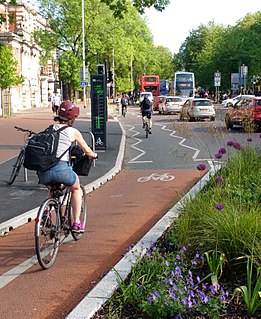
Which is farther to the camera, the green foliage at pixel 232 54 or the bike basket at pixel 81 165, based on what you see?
the green foliage at pixel 232 54

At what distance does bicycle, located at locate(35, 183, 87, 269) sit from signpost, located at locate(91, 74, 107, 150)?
11.0m

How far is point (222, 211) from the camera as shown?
16.4 ft

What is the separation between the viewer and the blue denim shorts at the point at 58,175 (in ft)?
17.8

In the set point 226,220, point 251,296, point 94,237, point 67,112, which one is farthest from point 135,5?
point 251,296

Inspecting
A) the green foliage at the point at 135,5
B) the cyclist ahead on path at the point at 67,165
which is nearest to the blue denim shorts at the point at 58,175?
the cyclist ahead on path at the point at 67,165

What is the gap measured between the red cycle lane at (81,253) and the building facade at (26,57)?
4664 centimetres

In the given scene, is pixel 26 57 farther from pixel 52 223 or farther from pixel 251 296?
pixel 251 296

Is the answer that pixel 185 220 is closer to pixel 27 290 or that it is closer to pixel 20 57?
pixel 27 290

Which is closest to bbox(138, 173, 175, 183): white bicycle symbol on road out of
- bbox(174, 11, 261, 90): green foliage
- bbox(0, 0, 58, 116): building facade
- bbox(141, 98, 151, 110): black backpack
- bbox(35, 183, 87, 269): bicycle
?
bbox(35, 183, 87, 269): bicycle

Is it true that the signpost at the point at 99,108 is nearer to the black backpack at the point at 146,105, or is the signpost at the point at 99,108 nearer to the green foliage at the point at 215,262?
the black backpack at the point at 146,105

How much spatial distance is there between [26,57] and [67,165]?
67.7 metres

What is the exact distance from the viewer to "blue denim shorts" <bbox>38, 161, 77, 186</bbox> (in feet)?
17.8

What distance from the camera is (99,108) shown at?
16984 mm

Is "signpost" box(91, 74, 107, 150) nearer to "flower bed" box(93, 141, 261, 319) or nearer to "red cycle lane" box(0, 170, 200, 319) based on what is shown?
"red cycle lane" box(0, 170, 200, 319)
